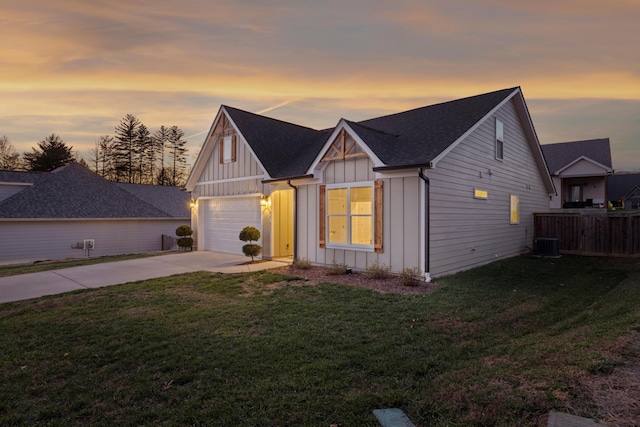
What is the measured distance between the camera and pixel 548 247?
1323 centimetres

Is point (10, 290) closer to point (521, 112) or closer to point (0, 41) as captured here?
point (0, 41)

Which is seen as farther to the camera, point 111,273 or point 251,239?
point 251,239

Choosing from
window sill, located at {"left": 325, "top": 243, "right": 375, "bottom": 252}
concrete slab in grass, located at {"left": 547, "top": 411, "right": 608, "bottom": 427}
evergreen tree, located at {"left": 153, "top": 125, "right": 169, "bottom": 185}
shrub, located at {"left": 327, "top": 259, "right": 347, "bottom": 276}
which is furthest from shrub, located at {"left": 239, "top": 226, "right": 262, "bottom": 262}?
evergreen tree, located at {"left": 153, "top": 125, "right": 169, "bottom": 185}

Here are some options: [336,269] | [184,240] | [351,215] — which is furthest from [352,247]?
[184,240]

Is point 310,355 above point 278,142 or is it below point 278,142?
below

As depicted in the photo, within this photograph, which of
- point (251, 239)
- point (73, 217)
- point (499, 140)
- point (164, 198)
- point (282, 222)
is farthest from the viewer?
point (164, 198)

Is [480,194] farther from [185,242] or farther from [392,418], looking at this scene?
[185,242]

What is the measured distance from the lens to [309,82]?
13.3 meters

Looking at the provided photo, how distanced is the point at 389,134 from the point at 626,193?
49077 mm

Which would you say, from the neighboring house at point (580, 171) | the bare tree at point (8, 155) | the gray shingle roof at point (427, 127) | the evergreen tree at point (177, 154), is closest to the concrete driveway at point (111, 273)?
the gray shingle roof at point (427, 127)

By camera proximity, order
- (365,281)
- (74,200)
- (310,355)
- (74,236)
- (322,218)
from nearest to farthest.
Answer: (310,355) < (365,281) < (322,218) < (74,236) < (74,200)

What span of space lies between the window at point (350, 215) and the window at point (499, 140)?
226 inches

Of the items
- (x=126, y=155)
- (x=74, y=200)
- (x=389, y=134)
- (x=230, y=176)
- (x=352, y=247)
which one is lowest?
(x=352, y=247)

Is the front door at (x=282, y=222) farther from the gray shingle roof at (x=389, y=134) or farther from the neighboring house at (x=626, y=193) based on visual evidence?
the neighboring house at (x=626, y=193)
